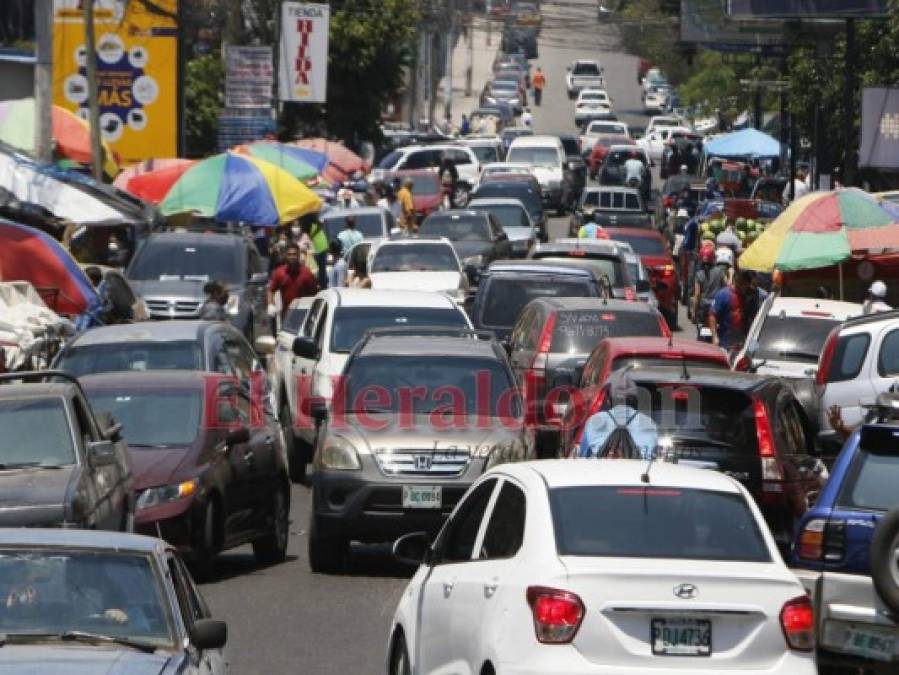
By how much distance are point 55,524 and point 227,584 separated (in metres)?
2.94

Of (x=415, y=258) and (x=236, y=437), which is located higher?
(x=236, y=437)

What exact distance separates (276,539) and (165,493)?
1890 mm

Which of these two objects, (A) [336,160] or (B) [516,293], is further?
(A) [336,160]

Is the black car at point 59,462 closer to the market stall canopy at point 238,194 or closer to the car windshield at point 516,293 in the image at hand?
the car windshield at point 516,293

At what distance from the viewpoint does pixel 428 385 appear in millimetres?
16969

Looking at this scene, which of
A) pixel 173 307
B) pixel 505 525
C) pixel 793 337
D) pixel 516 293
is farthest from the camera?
pixel 173 307

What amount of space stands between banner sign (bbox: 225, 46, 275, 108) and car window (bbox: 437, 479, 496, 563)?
38.5 metres

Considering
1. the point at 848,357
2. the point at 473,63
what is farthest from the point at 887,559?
the point at 473,63

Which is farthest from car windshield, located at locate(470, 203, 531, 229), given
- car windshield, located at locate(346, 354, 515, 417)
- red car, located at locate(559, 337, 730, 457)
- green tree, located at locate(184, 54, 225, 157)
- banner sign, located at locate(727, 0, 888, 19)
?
car windshield, located at locate(346, 354, 515, 417)

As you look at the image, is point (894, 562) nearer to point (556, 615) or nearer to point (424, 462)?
point (556, 615)

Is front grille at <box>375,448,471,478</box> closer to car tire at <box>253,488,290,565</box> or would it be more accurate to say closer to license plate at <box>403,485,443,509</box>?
license plate at <box>403,485,443,509</box>

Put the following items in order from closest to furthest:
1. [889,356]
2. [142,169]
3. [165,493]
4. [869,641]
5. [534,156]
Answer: [869,641], [165,493], [889,356], [142,169], [534,156]

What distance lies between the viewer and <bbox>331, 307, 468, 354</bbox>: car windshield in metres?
21.3

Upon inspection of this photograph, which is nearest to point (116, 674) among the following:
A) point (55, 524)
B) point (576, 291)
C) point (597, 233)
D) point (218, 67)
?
point (55, 524)
